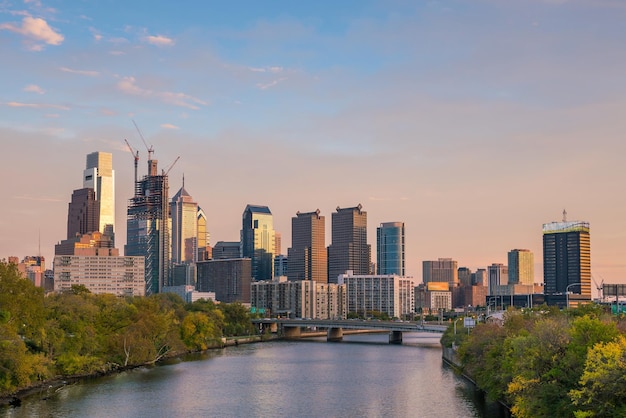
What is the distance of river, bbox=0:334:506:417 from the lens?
8156 cm

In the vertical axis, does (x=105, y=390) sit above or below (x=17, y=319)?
below

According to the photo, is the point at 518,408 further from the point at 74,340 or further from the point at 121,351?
the point at 121,351

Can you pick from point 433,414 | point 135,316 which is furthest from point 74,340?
point 433,414

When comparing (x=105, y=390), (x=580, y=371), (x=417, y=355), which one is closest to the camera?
(x=580, y=371)

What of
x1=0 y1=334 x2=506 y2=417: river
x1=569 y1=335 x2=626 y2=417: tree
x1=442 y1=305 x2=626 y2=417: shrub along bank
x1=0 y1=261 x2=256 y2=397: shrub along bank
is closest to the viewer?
x1=569 y1=335 x2=626 y2=417: tree

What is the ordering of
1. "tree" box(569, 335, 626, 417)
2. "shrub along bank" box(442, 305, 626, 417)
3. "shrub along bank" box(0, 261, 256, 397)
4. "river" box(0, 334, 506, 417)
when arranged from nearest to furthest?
"tree" box(569, 335, 626, 417) < "shrub along bank" box(442, 305, 626, 417) < "river" box(0, 334, 506, 417) < "shrub along bank" box(0, 261, 256, 397)

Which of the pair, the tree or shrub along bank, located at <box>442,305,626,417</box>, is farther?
shrub along bank, located at <box>442,305,626,417</box>

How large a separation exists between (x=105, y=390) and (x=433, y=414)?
40487 mm

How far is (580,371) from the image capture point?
5278 cm

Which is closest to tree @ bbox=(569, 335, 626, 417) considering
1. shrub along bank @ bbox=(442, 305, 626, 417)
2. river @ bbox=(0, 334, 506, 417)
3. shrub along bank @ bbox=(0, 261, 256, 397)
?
shrub along bank @ bbox=(442, 305, 626, 417)

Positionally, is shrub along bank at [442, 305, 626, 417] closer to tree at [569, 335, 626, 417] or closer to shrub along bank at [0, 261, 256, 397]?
tree at [569, 335, 626, 417]

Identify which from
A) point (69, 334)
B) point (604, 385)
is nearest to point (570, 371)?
point (604, 385)

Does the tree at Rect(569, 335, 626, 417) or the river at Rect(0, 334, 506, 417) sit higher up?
the tree at Rect(569, 335, 626, 417)

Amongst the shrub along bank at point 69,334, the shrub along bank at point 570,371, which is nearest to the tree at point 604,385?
the shrub along bank at point 570,371
